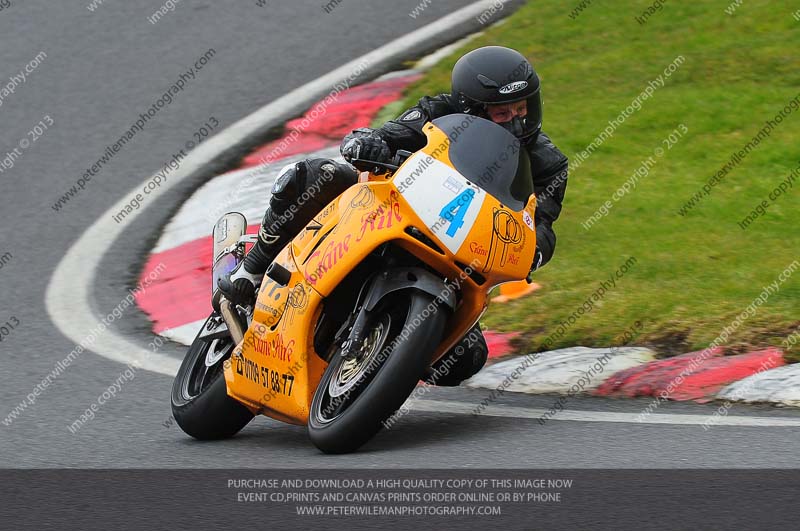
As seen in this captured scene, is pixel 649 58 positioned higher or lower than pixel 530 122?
lower

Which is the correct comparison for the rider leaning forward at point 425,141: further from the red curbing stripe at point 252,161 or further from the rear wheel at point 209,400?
the red curbing stripe at point 252,161

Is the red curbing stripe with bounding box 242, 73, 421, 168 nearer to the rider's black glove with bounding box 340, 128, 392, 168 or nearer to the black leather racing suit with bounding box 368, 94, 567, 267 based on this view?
the black leather racing suit with bounding box 368, 94, 567, 267

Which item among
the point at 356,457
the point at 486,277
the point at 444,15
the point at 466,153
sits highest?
the point at 466,153

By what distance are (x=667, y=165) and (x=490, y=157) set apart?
5.53 meters

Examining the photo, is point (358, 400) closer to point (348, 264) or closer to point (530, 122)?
point (348, 264)

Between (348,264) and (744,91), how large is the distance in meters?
7.43

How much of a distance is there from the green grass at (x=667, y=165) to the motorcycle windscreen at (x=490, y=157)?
74.1 inches

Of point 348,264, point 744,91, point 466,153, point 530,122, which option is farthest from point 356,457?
point 744,91

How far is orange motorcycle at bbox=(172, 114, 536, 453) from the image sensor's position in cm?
503

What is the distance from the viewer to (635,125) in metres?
11.3
